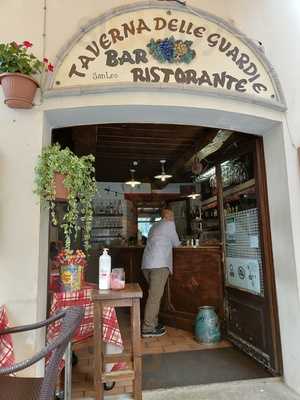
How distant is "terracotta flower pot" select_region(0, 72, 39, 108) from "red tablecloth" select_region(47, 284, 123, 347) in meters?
1.44

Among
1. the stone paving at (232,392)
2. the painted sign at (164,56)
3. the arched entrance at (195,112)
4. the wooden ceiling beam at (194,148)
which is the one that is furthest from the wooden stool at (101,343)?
the wooden ceiling beam at (194,148)

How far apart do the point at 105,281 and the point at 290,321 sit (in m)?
1.60

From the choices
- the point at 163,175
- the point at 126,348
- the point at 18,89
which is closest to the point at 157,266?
the point at 126,348

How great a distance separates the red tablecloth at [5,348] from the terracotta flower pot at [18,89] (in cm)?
140

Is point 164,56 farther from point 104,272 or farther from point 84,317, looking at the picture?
point 84,317

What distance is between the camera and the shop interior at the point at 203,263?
9.55 ft

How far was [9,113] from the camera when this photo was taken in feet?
7.27

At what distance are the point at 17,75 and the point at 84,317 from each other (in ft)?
5.92

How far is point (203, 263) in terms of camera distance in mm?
4109

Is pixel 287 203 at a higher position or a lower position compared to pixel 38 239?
higher

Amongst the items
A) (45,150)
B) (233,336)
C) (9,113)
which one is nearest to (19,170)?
(45,150)

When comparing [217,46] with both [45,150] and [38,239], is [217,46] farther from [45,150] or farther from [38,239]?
[38,239]

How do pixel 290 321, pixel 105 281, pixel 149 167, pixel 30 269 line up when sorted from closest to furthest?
pixel 30 269 → pixel 105 281 → pixel 290 321 → pixel 149 167

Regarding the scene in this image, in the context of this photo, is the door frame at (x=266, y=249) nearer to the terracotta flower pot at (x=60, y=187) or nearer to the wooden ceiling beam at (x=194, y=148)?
the wooden ceiling beam at (x=194, y=148)
